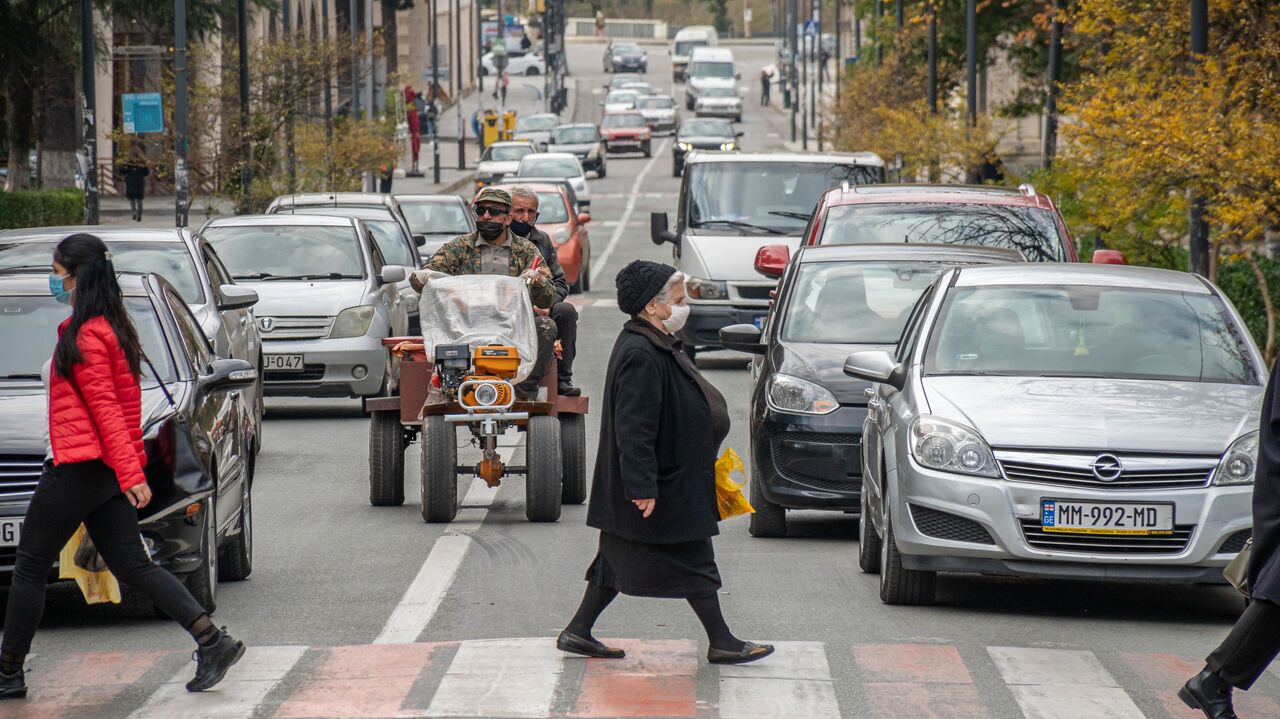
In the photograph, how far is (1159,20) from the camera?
2405 centimetres

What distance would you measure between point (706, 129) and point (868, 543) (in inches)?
2421

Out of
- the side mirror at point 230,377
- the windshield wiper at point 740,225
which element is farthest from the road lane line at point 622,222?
the side mirror at point 230,377

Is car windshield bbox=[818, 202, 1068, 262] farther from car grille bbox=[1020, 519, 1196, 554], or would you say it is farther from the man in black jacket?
car grille bbox=[1020, 519, 1196, 554]

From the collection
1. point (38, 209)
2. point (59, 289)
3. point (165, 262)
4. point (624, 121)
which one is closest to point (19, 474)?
point (59, 289)

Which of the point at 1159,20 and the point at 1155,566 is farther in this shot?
the point at 1159,20

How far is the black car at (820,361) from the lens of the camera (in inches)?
437

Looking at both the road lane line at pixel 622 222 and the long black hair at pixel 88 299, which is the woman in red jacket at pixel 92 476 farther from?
the road lane line at pixel 622 222

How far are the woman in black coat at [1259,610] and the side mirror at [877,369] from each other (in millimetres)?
3046

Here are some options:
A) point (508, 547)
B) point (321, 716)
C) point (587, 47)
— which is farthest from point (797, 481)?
point (587, 47)

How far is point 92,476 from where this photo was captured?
7.47 metres

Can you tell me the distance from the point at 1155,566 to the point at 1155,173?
33.5ft

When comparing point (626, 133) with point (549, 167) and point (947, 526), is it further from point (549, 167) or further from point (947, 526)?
point (947, 526)

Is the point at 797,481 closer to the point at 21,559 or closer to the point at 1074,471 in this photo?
the point at 1074,471

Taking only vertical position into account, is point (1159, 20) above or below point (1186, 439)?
above
